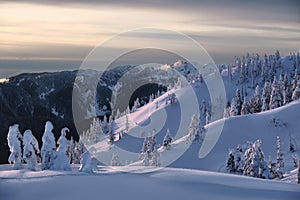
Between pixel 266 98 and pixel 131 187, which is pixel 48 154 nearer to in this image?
pixel 131 187

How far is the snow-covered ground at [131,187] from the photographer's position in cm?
1579

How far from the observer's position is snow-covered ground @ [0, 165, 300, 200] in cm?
1579

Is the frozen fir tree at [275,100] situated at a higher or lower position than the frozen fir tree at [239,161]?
higher

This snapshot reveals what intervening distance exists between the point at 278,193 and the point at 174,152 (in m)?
81.8

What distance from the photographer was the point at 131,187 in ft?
55.0

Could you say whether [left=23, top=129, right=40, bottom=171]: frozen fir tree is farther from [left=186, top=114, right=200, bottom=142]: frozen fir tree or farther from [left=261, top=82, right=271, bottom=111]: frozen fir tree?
[left=261, top=82, right=271, bottom=111]: frozen fir tree

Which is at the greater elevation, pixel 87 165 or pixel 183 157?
pixel 87 165

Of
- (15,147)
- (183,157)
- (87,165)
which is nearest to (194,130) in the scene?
(183,157)

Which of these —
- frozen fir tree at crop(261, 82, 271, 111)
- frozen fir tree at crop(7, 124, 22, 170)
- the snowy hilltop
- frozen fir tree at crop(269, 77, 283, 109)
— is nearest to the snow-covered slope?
the snowy hilltop

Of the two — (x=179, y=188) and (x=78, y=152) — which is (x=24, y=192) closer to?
(x=179, y=188)

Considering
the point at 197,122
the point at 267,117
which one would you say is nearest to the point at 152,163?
the point at 197,122

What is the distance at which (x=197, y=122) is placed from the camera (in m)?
103

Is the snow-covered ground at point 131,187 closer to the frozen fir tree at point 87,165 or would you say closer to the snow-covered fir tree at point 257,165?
the frozen fir tree at point 87,165

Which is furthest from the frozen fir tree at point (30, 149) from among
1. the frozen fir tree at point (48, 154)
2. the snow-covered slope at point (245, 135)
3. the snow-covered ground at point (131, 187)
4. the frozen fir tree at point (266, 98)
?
the frozen fir tree at point (266, 98)
